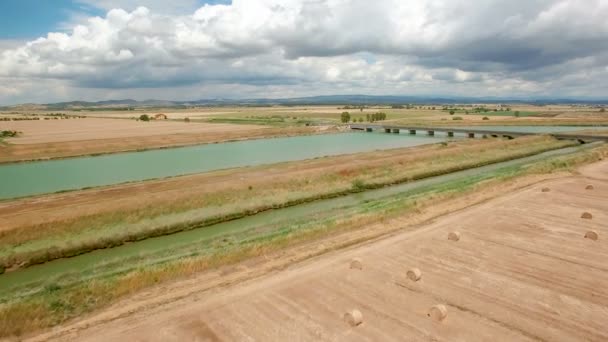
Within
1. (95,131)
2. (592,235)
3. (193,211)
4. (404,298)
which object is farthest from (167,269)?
(95,131)

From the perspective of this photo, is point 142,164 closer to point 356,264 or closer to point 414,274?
point 356,264

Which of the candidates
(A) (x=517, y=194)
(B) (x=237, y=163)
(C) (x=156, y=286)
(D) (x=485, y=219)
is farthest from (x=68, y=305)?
(B) (x=237, y=163)

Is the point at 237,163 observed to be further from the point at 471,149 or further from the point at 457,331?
the point at 457,331

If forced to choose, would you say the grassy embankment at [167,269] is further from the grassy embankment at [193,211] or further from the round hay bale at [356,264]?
the grassy embankment at [193,211]

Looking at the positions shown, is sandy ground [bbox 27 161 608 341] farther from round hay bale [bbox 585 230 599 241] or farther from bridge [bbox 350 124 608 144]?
bridge [bbox 350 124 608 144]

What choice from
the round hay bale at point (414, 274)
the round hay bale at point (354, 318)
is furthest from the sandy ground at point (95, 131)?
the round hay bale at point (354, 318)

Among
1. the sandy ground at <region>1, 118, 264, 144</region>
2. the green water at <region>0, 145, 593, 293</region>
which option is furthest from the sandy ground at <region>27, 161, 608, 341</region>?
the sandy ground at <region>1, 118, 264, 144</region>
